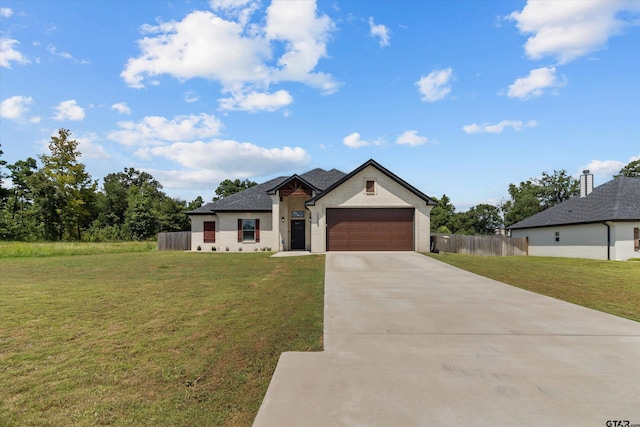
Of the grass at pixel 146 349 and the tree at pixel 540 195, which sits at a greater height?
the tree at pixel 540 195

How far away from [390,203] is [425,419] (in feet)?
56.8

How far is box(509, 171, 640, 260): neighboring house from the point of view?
2073 cm

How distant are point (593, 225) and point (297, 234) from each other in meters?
19.9

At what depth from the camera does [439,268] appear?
12.7 m

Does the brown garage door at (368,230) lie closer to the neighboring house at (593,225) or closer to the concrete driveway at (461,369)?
the concrete driveway at (461,369)

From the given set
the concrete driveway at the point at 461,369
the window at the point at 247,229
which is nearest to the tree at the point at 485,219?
the window at the point at 247,229

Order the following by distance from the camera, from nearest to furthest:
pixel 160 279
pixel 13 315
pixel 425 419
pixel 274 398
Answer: pixel 425 419 < pixel 274 398 < pixel 13 315 < pixel 160 279

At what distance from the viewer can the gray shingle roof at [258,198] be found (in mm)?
23781

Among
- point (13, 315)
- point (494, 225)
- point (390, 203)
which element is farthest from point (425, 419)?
point (494, 225)

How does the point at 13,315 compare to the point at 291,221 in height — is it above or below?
below

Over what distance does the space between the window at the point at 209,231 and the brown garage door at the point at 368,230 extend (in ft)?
32.1

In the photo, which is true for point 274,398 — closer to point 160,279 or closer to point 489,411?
point 489,411

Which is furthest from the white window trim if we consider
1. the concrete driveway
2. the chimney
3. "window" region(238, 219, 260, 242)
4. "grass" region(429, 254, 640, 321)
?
the chimney

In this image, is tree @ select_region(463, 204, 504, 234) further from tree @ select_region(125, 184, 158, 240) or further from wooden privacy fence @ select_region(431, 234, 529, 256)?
tree @ select_region(125, 184, 158, 240)
